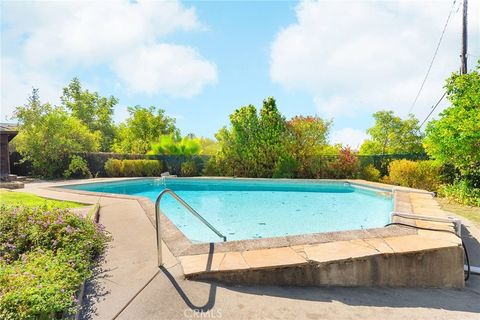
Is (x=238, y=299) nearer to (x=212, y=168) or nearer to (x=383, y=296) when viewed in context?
(x=383, y=296)

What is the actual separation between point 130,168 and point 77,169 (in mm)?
2783

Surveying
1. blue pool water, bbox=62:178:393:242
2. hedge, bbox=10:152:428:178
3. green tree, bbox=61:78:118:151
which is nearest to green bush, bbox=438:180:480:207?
blue pool water, bbox=62:178:393:242

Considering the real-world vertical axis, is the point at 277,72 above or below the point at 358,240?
above

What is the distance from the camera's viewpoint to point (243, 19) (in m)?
10.1

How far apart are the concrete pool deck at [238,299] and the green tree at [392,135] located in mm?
25817

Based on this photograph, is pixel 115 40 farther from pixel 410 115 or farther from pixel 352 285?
pixel 410 115

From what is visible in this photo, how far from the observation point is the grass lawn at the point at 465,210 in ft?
23.7

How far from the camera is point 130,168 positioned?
1680cm

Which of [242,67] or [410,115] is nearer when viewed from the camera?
[242,67]

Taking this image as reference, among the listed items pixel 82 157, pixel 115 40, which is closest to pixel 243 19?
pixel 115 40

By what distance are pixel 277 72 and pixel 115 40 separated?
6.41 meters

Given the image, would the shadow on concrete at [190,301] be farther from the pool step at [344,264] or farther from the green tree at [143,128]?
the green tree at [143,128]

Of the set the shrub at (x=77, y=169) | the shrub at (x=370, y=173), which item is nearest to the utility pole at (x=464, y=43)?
the shrub at (x=370, y=173)

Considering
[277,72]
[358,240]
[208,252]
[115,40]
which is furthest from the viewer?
[277,72]
